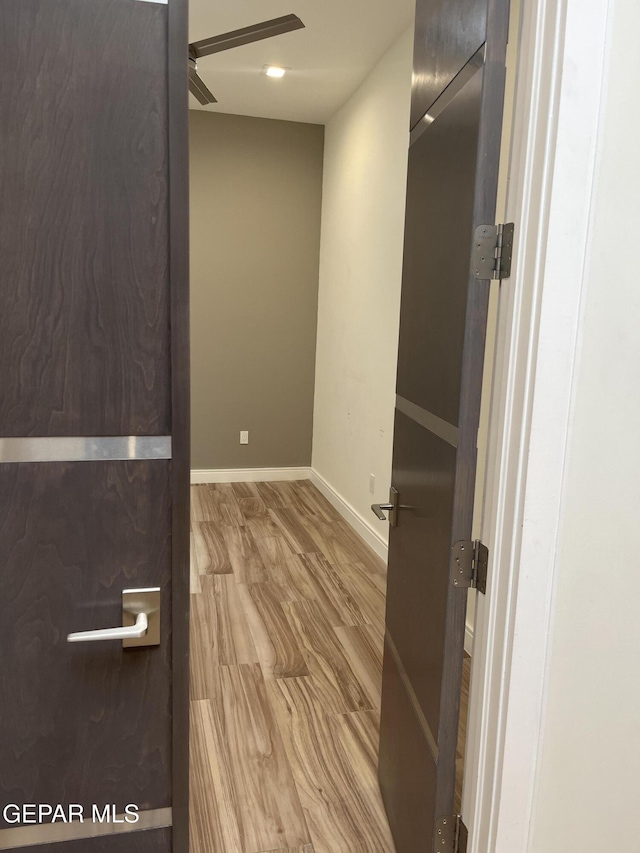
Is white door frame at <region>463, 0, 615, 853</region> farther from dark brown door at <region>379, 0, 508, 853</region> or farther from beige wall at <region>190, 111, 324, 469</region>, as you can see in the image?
beige wall at <region>190, 111, 324, 469</region>

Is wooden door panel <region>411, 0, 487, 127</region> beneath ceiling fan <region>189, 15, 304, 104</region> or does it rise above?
beneath

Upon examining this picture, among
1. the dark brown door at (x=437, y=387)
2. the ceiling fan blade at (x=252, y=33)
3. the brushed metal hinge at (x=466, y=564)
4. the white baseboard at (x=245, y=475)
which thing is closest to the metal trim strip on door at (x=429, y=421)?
the dark brown door at (x=437, y=387)

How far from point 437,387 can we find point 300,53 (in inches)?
116

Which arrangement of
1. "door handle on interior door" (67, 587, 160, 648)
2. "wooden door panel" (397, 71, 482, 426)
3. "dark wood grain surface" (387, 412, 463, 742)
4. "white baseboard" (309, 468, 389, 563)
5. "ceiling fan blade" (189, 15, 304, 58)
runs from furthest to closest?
"white baseboard" (309, 468, 389, 563) → "ceiling fan blade" (189, 15, 304, 58) → "dark wood grain surface" (387, 412, 463, 742) → "wooden door panel" (397, 71, 482, 426) → "door handle on interior door" (67, 587, 160, 648)

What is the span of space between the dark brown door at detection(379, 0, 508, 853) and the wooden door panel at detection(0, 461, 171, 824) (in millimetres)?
632

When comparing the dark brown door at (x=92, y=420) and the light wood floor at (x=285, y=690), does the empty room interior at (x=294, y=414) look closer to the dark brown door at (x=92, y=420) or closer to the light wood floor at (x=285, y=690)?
the light wood floor at (x=285, y=690)

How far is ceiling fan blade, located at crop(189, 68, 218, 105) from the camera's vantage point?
3.59 metres

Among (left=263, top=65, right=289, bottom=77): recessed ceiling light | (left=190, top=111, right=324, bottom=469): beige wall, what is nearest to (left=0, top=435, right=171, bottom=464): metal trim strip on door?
(left=263, top=65, right=289, bottom=77): recessed ceiling light

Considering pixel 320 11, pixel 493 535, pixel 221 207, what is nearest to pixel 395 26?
pixel 320 11

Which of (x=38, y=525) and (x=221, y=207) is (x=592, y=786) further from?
(x=221, y=207)

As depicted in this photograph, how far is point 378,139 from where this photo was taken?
3.75m

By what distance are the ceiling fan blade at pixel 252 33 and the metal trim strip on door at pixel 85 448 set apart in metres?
2.67

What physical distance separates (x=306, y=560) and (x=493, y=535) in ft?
8.30

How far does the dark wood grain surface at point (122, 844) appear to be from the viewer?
3.40ft
